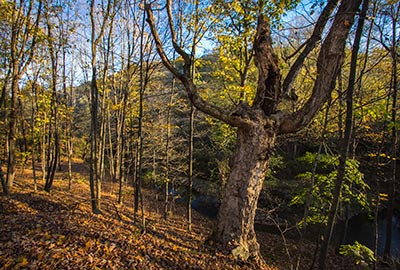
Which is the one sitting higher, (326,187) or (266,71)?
(266,71)

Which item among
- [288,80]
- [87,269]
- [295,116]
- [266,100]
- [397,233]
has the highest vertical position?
[288,80]

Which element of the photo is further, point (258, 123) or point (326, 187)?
point (326, 187)

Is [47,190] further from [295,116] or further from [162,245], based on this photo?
[295,116]

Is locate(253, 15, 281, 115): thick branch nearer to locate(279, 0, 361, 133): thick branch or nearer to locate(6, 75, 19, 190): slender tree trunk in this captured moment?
locate(279, 0, 361, 133): thick branch

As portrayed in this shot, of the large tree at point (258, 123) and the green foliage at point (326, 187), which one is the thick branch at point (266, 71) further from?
the green foliage at point (326, 187)

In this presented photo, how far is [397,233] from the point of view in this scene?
33.7ft

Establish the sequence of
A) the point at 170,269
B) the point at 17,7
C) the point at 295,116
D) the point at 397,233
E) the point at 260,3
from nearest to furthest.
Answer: the point at 170,269 → the point at 295,116 → the point at 260,3 → the point at 17,7 → the point at 397,233

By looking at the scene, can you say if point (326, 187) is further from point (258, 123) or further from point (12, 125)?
point (12, 125)

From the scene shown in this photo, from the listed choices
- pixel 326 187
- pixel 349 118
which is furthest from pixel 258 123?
pixel 326 187

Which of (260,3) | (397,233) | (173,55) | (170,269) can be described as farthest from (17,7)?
(397,233)

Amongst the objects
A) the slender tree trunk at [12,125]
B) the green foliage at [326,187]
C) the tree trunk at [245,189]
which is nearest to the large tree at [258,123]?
the tree trunk at [245,189]

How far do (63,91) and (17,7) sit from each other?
3.16m

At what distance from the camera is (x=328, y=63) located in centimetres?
353

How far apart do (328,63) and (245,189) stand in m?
2.56
